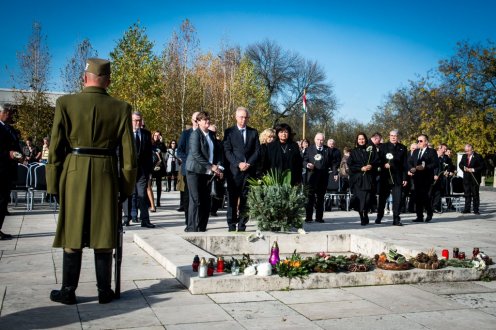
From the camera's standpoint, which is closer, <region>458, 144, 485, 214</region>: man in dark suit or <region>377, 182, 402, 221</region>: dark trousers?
<region>377, 182, 402, 221</region>: dark trousers

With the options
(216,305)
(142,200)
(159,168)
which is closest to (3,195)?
(142,200)

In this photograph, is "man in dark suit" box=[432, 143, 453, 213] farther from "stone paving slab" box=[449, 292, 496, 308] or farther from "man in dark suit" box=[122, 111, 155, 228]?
"stone paving slab" box=[449, 292, 496, 308]

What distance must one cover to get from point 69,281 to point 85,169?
41.4 inches

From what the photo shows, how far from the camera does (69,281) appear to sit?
5.35 metres

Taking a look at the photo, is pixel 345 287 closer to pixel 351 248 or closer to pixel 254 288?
pixel 254 288

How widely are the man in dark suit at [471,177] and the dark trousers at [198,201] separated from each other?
34.1 feet

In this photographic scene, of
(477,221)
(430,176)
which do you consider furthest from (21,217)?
(477,221)

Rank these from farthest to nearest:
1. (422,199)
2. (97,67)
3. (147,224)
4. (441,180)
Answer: (441,180) → (422,199) → (147,224) → (97,67)

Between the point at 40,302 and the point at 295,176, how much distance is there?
7006mm

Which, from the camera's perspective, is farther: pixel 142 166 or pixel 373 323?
pixel 142 166

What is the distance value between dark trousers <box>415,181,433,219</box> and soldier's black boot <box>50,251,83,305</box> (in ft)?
34.2

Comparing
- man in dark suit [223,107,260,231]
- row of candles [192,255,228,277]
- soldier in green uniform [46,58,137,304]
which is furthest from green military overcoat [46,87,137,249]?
man in dark suit [223,107,260,231]

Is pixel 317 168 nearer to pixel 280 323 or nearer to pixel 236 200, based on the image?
pixel 236 200

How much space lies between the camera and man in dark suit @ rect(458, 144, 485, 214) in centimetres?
1750
